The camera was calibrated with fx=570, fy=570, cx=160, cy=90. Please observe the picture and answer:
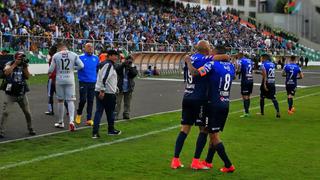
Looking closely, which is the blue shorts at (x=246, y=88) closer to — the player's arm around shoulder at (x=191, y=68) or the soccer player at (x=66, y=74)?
the soccer player at (x=66, y=74)

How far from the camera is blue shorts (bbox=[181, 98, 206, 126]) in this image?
339 inches

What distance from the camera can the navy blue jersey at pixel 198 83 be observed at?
8602 mm

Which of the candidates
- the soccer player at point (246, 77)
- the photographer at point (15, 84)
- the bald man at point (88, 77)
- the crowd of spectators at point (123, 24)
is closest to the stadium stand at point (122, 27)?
the crowd of spectators at point (123, 24)

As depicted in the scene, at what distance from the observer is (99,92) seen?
11805 mm

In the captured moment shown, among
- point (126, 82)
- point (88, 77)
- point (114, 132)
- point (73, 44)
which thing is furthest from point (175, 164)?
point (73, 44)

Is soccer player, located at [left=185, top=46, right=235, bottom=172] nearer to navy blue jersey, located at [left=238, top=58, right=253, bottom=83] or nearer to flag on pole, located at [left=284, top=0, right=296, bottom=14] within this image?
navy blue jersey, located at [left=238, top=58, right=253, bottom=83]

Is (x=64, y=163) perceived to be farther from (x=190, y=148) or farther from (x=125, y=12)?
(x=125, y=12)

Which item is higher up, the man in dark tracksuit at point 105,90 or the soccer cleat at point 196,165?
the man in dark tracksuit at point 105,90

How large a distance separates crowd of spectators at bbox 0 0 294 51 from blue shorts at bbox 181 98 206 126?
59.2ft

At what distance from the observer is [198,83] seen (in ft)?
28.4

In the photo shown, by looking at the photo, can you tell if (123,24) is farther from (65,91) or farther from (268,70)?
(65,91)

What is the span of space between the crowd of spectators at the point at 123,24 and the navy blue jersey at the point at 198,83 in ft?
59.1

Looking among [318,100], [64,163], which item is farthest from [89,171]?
[318,100]

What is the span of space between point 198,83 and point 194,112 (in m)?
0.45
